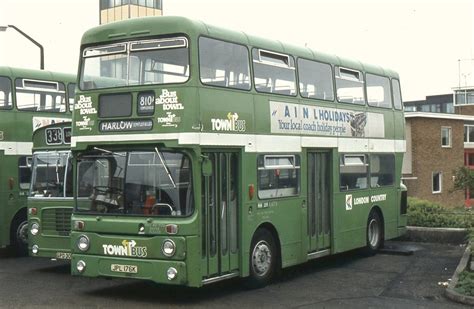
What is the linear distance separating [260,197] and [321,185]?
Answer: 2279 mm

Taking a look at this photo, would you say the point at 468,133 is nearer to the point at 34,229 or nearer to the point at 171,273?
the point at 34,229

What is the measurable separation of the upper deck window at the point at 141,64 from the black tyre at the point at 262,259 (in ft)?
9.67

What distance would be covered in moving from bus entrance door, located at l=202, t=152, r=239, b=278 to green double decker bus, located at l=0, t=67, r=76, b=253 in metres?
6.91

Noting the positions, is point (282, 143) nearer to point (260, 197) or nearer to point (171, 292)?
point (260, 197)

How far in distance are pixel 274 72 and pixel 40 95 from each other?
22.6 feet

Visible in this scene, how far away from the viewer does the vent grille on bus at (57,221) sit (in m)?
12.6

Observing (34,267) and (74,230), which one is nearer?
(74,230)

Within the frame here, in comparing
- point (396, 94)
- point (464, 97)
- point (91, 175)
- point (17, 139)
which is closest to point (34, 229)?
point (91, 175)

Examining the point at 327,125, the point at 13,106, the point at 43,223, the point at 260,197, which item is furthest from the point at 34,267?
the point at 327,125

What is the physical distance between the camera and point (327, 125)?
13250mm

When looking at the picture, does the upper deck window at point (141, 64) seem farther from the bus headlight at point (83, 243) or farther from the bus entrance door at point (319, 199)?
the bus entrance door at point (319, 199)

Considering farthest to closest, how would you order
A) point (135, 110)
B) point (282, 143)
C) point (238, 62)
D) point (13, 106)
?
1. point (13, 106)
2. point (282, 143)
3. point (238, 62)
4. point (135, 110)

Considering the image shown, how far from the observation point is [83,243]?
33.9ft

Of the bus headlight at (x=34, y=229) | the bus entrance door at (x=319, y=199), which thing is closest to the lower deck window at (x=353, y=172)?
the bus entrance door at (x=319, y=199)
